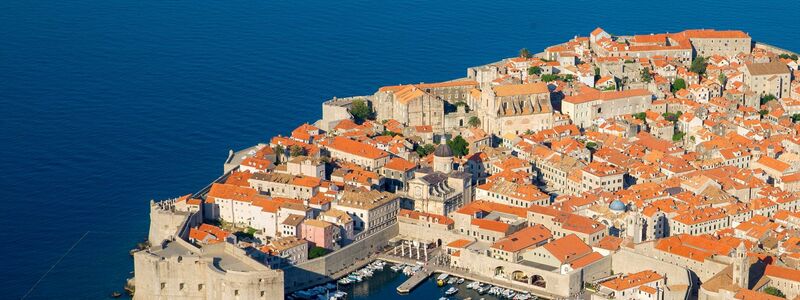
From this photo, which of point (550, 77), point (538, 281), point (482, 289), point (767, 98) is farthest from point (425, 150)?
point (767, 98)

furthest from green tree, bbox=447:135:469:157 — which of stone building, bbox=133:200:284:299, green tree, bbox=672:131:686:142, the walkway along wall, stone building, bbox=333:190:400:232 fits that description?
stone building, bbox=133:200:284:299

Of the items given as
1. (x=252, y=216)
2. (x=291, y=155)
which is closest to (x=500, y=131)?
(x=291, y=155)

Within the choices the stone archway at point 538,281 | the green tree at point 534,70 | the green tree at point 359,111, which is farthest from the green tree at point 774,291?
the green tree at point 534,70

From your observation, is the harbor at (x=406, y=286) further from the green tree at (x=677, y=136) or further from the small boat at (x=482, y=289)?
the green tree at (x=677, y=136)

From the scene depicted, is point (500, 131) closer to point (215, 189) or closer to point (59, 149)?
point (215, 189)

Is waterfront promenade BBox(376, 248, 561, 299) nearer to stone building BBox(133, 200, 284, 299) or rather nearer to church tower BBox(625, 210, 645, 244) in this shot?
church tower BBox(625, 210, 645, 244)

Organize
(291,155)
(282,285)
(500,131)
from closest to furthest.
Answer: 1. (282,285)
2. (291,155)
3. (500,131)
